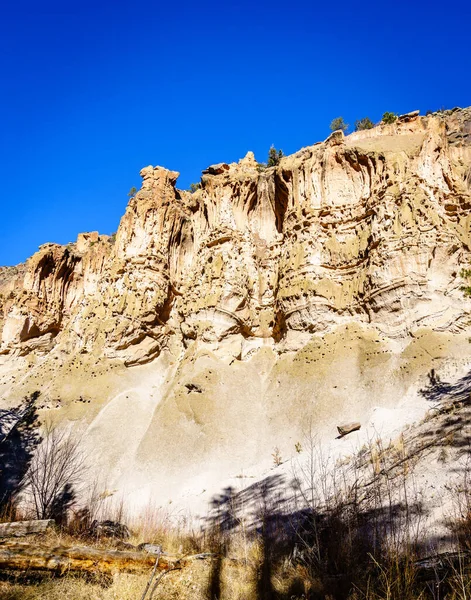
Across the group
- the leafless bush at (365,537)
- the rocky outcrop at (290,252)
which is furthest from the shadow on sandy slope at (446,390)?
the leafless bush at (365,537)

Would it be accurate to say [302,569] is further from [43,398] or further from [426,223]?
[43,398]

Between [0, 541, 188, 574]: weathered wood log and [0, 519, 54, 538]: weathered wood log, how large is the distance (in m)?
1.87

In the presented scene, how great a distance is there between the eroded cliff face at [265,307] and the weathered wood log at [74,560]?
12.1 meters

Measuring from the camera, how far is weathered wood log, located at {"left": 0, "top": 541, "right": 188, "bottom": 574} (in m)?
4.24

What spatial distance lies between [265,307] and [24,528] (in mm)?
16828

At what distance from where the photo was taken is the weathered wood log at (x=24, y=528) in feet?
20.3

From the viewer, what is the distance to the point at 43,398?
67.4 ft

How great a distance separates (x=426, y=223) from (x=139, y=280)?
1613 centimetres

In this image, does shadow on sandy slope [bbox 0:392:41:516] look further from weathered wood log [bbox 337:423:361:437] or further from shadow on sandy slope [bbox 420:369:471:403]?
shadow on sandy slope [bbox 420:369:471:403]

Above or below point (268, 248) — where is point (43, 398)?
below

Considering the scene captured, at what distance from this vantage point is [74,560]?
439 cm

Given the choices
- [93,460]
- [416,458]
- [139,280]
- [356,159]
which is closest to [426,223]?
[356,159]

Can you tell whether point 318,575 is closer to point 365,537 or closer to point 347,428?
point 365,537

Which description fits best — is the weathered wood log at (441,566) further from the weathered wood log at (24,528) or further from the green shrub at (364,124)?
the green shrub at (364,124)
